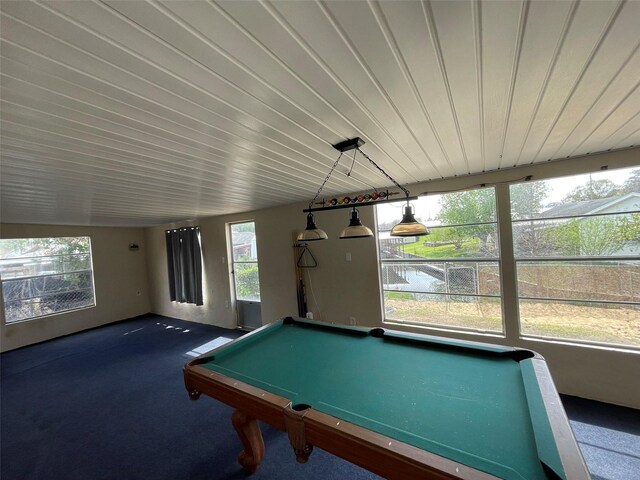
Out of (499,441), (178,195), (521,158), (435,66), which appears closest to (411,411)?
(499,441)

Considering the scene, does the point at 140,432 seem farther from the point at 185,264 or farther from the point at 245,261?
the point at 185,264

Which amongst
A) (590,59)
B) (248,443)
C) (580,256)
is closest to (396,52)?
(590,59)

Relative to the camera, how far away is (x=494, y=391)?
137cm

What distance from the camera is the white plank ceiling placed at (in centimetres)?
76

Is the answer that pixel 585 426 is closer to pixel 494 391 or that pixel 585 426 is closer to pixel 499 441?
pixel 494 391

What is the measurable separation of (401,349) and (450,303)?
1676mm

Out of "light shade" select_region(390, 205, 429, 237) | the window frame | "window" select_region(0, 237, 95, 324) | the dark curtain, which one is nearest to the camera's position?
"light shade" select_region(390, 205, 429, 237)

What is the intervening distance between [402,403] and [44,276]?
6965 millimetres

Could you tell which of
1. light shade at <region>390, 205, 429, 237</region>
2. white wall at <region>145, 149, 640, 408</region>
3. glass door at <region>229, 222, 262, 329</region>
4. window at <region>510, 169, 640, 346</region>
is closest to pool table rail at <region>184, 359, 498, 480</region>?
light shade at <region>390, 205, 429, 237</region>

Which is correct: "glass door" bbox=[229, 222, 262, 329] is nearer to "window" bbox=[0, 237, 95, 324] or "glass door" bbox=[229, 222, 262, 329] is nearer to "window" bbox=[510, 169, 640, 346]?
"window" bbox=[0, 237, 95, 324]

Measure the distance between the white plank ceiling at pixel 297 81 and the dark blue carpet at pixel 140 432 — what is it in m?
2.33

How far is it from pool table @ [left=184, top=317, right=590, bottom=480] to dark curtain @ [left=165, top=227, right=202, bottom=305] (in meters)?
3.93

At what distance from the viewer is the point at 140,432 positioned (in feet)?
7.96

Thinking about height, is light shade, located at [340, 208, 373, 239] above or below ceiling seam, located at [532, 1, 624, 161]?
below
